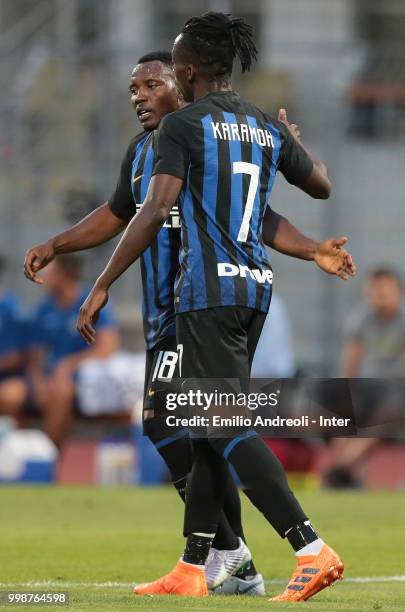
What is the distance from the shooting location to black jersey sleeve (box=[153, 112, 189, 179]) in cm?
567

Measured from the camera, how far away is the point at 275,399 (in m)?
5.83

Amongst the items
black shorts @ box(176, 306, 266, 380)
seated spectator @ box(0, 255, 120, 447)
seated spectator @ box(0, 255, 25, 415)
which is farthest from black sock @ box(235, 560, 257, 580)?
seated spectator @ box(0, 255, 25, 415)

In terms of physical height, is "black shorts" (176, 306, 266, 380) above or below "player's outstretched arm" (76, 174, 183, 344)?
below

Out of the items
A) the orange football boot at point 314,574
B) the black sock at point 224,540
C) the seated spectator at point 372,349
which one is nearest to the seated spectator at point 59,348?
the seated spectator at point 372,349

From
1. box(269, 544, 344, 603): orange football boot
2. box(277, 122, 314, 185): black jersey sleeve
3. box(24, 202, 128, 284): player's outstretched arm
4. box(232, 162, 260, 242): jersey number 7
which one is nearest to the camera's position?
box(269, 544, 344, 603): orange football boot

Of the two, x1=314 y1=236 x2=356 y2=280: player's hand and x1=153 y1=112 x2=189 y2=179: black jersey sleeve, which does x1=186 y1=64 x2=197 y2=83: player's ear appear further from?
x1=314 y1=236 x2=356 y2=280: player's hand

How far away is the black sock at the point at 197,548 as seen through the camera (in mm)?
5926

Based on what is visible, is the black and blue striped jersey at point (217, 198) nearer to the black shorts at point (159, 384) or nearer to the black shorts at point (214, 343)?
the black shorts at point (214, 343)

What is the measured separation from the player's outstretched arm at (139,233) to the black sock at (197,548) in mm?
842

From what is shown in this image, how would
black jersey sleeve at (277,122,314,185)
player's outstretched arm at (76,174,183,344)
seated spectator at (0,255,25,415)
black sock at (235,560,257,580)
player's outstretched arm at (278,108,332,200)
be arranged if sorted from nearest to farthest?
player's outstretched arm at (76,174,183,344), black jersey sleeve at (277,122,314,185), player's outstretched arm at (278,108,332,200), black sock at (235,560,257,580), seated spectator at (0,255,25,415)

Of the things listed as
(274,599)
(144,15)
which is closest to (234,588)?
(274,599)

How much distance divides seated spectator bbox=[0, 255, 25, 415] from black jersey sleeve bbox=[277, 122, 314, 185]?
10048 mm

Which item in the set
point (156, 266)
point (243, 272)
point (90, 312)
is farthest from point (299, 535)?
point (156, 266)

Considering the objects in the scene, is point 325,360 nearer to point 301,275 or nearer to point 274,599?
point 301,275
